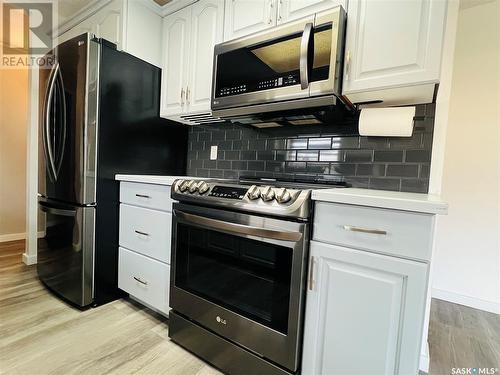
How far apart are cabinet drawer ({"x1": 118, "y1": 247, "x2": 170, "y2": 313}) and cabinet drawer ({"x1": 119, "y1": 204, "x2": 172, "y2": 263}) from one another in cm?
5

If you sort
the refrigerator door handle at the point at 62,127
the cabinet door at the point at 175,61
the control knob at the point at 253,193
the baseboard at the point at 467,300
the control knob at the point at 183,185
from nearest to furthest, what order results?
1. the control knob at the point at 253,193
2. the control knob at the point at 183,185
3. the refrigerator door handle at the point at 62,127
4. the cabinet door at the point at 175,61
5. the baseboard at the point at 467,300

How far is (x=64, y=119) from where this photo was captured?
178 centimetres

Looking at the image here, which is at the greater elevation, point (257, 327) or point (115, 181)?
point (115, 181)

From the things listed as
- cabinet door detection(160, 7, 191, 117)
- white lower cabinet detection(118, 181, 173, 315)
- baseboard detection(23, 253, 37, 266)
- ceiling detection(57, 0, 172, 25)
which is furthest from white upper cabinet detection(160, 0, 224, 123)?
baseboard detection(23, 253, 37, 266)

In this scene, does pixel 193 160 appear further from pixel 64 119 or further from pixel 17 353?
pixel 17 353

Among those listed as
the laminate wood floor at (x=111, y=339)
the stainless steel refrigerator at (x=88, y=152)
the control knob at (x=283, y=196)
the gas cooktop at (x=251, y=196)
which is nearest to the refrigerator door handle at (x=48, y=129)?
the stainless steel refrigerator at (x=88, y=152)

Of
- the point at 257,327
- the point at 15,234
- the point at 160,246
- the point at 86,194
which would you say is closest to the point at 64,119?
the point at 86,194

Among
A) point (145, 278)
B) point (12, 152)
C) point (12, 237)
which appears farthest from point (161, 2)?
point (12, 237)

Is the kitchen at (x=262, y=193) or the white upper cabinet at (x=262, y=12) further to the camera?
the white upper cabinet at (x=262, y=12)

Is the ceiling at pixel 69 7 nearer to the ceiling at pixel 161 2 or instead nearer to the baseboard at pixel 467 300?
the ceiling at pixel 161 2

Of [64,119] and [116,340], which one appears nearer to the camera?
[116,340]

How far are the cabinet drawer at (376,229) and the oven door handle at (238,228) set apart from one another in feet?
0.37

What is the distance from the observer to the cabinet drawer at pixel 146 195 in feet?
5.13

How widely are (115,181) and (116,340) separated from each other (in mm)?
1022
